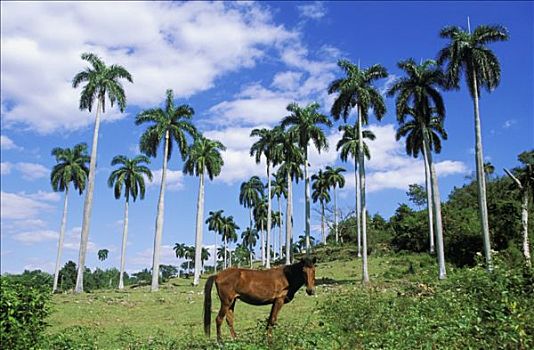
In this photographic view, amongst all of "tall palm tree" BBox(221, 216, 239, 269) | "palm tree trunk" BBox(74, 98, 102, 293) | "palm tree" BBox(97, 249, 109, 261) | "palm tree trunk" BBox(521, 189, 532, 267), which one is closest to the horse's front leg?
"palm tree trunk" BBox(521, 189, 532, 267)

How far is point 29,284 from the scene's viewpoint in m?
7.37

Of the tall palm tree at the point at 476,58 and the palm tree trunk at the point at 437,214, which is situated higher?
the tall palm tree at the point at 476,58

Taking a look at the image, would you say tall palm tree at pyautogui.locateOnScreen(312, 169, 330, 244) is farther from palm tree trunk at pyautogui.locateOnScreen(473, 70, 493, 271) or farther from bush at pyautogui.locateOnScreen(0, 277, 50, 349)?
bush at pyautogui.locateOnScreen(0, 277, 50, 349)

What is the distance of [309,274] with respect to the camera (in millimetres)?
12258

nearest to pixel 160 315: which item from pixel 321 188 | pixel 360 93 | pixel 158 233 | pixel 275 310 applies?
pixel 275 310

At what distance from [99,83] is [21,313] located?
46238 mm

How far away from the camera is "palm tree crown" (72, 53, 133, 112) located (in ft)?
161

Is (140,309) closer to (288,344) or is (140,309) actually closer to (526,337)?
(288,344)

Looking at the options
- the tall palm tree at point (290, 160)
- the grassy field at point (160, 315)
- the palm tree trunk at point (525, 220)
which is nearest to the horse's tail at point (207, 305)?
the grassy field at point (160, 315)

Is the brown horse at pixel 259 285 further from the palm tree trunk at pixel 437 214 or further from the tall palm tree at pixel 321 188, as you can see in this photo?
the tall palm tree at pixel 321 188

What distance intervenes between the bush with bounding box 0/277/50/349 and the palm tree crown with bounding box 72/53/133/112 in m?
45.2

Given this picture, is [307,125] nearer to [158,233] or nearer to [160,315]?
[158,233]

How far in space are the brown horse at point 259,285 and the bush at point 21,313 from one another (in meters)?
5.28

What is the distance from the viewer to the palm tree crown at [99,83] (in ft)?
161
